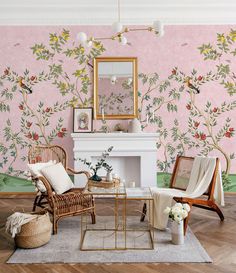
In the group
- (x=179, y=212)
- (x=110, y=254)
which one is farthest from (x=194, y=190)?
(x=110, y=254)

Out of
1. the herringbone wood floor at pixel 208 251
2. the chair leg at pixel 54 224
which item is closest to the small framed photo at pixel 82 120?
the herringbone wood floor at pixel 208 251

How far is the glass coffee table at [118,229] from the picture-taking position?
10.3 feet

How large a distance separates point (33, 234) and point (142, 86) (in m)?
3.35

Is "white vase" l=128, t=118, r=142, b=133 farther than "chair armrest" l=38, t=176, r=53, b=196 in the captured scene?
Yes

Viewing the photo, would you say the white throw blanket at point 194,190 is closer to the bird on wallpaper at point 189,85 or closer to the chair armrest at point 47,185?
the chair armrest at point 47,185

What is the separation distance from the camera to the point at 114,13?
5.36 meters

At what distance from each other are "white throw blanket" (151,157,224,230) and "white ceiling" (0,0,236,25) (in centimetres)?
283

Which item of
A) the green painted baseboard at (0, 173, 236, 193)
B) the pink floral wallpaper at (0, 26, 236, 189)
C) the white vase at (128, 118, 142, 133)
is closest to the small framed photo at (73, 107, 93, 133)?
the pink floral wallpaper at (0, 26, 236, 189)

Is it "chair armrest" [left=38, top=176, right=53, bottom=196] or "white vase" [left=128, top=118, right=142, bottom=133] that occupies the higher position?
"white vase" [left=128, top=118, right=142, bottom=133]

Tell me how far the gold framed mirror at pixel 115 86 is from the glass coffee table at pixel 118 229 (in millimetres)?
2042

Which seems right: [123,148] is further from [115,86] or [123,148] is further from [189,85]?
[189,85]

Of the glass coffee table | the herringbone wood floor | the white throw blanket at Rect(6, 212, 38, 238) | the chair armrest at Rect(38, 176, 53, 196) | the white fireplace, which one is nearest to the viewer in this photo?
the herringbone wood floor

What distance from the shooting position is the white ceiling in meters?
5.16

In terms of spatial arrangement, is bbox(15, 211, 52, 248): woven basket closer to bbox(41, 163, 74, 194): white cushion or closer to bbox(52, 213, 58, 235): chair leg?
bbox(52, 213, 58, 235): chair leg
